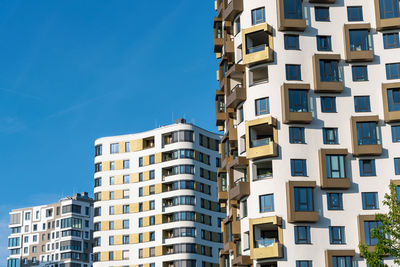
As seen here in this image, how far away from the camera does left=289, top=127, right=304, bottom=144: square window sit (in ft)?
227

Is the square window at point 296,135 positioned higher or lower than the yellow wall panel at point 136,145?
lower

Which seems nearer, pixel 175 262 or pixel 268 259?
pixel 268 259

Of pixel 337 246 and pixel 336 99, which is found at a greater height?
pixel 336 99

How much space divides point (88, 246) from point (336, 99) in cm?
13262

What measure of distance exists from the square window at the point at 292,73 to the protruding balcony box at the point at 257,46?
6.22ft

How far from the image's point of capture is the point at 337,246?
66.7m

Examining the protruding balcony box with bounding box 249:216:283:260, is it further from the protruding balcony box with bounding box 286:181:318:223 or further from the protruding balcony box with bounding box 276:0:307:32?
the protruding balcony box with bounding box 276:0:307:32

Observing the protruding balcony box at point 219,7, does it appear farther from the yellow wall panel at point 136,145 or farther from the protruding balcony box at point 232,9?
the yellow wall panel at point 136,145

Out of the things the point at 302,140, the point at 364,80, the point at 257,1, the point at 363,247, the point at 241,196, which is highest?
the point at 257,1

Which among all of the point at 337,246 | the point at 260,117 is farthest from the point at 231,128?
the point at 337,246

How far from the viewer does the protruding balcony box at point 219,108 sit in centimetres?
8469

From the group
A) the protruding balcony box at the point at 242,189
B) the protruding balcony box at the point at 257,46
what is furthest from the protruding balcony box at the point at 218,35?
the protruding balcony box at the point at 242,189

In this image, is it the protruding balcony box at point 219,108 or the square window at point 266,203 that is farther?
the protruding balcony box at point 219,108

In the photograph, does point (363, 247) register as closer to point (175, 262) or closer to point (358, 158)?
point (358, 158)
